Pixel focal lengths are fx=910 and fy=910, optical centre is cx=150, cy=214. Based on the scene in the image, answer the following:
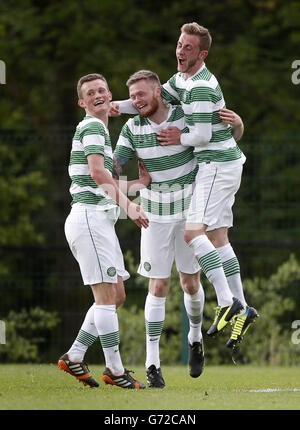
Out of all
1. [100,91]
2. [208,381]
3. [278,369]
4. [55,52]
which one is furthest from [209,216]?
[55,52]

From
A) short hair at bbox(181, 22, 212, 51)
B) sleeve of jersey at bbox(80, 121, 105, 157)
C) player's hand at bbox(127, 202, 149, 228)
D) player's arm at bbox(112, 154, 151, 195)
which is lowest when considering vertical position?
player's hand at bbox(127, 202, 149, 228)

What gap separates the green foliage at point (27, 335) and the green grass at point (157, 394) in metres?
2.33

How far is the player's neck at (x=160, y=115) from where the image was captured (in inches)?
261

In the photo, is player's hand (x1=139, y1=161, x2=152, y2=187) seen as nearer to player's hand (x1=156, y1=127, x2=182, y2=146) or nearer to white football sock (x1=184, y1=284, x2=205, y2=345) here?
player's hand (x1=156, y1=127, x2=182, y2=146)

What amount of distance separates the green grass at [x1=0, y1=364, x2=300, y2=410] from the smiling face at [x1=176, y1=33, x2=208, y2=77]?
2.27 meters

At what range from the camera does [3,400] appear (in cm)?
567

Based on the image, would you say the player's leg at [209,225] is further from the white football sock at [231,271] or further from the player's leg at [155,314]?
the player's leg at [155,314]

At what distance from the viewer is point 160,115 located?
6.64 m

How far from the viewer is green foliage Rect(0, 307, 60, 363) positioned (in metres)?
10.6

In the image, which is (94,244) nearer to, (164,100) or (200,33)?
(164,100)

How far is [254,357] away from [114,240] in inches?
185

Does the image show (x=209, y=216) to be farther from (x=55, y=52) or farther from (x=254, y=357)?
(x=55, y=52)

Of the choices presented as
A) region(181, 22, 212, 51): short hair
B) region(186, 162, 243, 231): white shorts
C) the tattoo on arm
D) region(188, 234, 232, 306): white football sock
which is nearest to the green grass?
region(188, 234, 232, 306): white football sock

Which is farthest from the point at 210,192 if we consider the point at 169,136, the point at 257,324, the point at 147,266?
the point at 257,324
